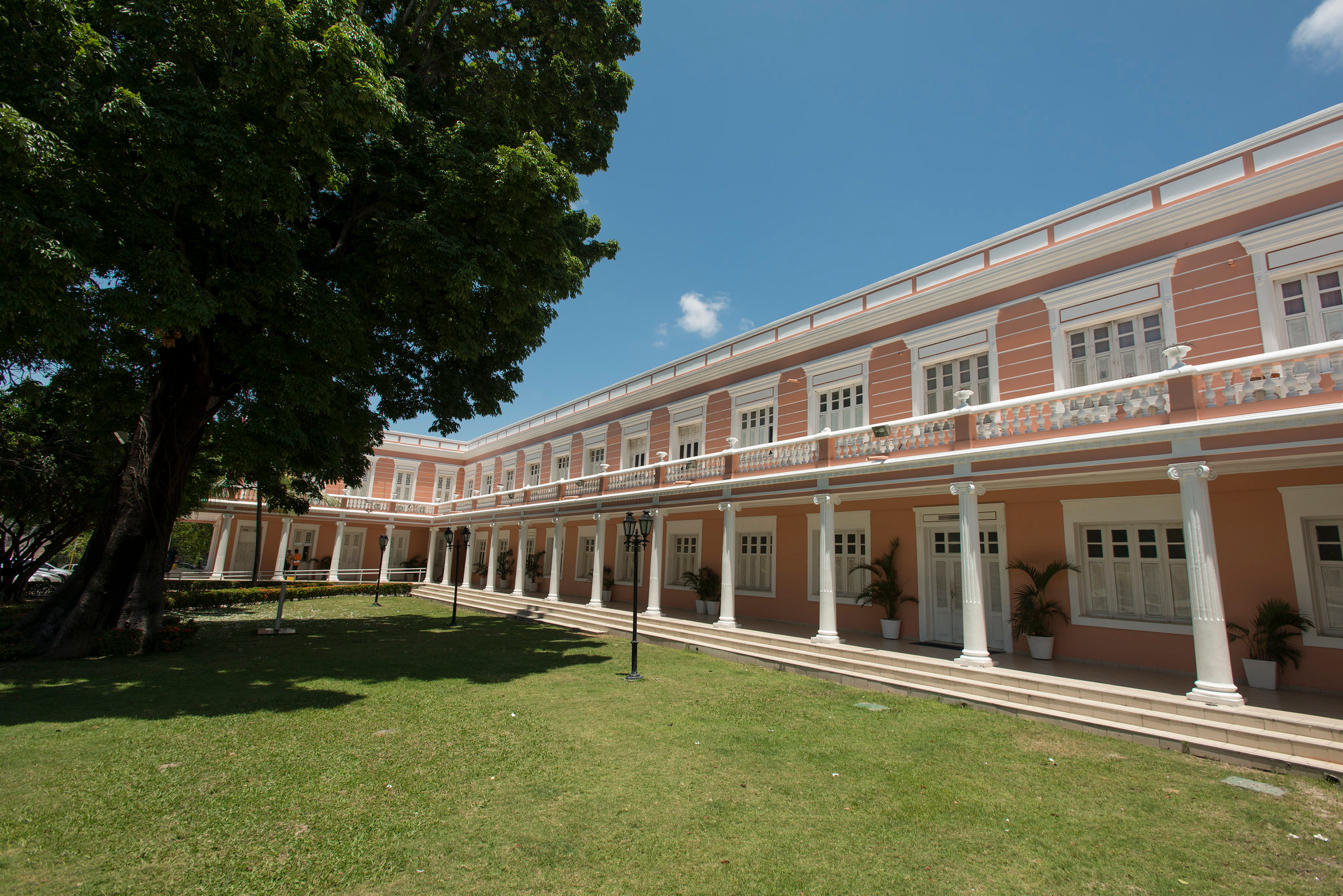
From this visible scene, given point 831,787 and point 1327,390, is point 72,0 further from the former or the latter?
point 1327,390

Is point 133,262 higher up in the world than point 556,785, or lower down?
higher up

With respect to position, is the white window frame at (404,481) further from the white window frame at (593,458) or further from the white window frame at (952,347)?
the white window frame at (952,347)

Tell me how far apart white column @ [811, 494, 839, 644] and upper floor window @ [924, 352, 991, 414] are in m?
2.63

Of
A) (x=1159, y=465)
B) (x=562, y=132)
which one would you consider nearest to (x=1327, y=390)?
(x=1159, y=465)

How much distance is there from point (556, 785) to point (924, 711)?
4984mm

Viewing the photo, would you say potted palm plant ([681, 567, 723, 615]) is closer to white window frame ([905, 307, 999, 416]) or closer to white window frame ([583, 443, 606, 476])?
white window frame ([583, 443, 606, 476])

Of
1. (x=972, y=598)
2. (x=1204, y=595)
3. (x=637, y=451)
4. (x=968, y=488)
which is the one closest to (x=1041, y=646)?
(x=972, y=598)

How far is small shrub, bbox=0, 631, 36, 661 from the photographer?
9141 millimetres

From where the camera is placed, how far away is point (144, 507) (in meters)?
10.1

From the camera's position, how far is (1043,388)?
380 inches

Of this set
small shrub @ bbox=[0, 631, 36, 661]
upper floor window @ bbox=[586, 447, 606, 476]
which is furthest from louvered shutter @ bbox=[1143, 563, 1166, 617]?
small shrub @ bbox=[0, 631, 36, 661]

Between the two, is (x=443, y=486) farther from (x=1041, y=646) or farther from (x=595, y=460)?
(x=1041, y=646)

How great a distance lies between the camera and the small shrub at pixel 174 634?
1048 centimetres

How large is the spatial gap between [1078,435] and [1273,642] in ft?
11.4
